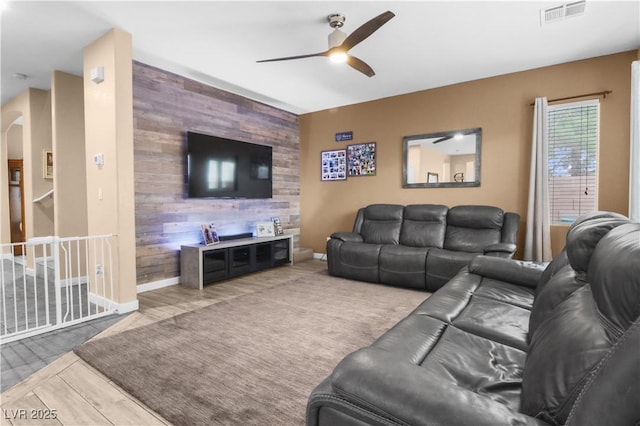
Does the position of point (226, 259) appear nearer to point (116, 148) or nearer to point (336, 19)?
point (116, 148)

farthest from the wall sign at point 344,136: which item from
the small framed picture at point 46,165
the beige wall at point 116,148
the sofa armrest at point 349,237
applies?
the small framed picture at point 46,165

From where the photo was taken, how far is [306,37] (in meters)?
3.18

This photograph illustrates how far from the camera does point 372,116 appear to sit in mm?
5258

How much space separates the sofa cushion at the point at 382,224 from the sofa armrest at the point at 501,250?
1.23 metres

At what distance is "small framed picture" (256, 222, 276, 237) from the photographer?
16.6ft

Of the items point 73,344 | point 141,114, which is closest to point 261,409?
point 73,344

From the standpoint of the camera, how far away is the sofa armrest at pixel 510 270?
221 centimetres

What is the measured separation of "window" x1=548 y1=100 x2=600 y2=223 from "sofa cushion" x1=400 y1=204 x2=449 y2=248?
126 cm

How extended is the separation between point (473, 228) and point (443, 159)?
1.12m

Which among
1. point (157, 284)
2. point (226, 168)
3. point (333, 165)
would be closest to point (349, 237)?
point (333, 165)

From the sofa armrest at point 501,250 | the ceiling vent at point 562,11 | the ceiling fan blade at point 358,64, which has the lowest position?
the sofa armrest at point 501,250

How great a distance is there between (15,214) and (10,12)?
5.40m

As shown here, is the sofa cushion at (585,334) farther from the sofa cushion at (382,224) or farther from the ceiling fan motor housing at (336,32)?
the sofa cushion at (382,224)

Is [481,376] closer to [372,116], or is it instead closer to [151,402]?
[151,402]
